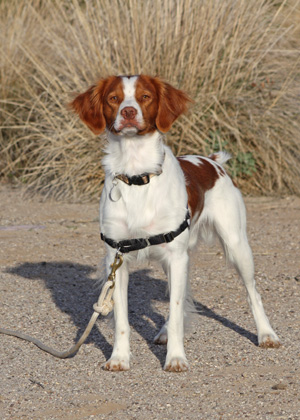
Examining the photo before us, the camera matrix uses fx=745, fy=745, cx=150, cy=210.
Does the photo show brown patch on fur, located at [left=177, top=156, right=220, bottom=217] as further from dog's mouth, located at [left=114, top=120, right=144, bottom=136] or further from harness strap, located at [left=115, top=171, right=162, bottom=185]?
dog's mouth, located at [left=114, top=120, right=144, bottom=136]

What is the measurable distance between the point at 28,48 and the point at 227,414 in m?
6.49

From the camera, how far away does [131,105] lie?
11.3 feet

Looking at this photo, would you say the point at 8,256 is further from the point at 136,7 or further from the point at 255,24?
the point at 255,24

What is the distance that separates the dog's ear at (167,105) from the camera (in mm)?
3588

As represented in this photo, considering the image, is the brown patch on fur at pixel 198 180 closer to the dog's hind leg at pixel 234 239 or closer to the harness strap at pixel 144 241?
the dog's hind leg at pixel 234 239

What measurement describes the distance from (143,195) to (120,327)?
2.05 feet

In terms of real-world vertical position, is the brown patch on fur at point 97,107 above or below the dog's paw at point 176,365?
above

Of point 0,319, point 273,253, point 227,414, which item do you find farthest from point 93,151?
point 227,414

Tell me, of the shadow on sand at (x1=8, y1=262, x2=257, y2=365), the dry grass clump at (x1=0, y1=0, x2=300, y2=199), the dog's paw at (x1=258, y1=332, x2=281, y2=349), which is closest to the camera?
the dog's paw at (x1=258, y1=332, x2=281, y2=349)

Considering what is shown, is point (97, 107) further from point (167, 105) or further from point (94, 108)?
point (167, 105)

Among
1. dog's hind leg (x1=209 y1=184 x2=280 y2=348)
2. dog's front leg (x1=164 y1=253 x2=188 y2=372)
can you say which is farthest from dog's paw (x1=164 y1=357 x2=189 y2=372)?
dog's hind leg (x1=209 y1=184 x2=280 y2=348)

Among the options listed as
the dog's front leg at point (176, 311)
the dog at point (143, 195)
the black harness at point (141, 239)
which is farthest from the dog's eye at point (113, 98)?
the dog's front leg at point (176, 311)

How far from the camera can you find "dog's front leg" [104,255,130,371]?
339 centimetres

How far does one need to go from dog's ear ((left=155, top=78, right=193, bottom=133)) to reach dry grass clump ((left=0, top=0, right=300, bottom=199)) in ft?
12.7
